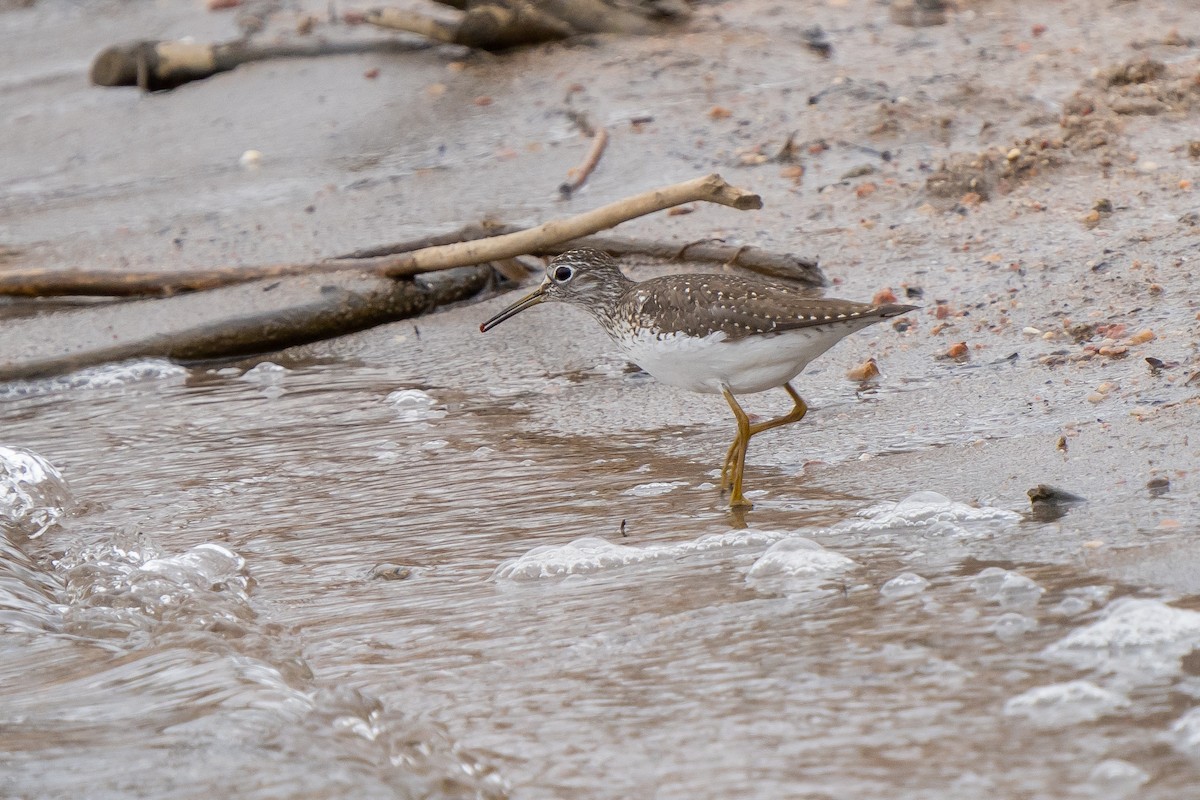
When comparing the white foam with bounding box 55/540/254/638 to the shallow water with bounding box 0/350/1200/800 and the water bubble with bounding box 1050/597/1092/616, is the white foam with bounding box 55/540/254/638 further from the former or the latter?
the water bubble with bounding box 1050/597/1092/616

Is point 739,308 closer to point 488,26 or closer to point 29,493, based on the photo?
point 29,493

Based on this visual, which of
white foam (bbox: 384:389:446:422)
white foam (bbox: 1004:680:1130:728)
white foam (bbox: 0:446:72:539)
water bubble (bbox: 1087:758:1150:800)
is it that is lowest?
white foam (bbox: 0:446:72:539)

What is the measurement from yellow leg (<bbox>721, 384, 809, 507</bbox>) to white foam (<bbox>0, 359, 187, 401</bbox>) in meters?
3.19

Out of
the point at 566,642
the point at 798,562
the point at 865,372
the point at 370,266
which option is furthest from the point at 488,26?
the point at 566,642

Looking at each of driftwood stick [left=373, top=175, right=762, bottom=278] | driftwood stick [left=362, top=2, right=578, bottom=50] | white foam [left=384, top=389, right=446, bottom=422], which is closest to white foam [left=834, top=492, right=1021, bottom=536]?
driftwood stick [left=373, top=175, right=762, bottom=278]

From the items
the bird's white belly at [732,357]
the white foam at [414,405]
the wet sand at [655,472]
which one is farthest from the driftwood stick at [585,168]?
the bird's white belly at [732,357]

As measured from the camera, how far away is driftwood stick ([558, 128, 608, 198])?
7750 mm

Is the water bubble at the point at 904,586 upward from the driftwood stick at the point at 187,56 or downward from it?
downward

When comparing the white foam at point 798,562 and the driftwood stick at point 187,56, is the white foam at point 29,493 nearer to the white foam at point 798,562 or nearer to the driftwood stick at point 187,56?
the white foam at point 798,562

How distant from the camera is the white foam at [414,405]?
6016 mm

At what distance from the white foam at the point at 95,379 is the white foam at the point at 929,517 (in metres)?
3.89

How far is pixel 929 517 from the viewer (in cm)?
415

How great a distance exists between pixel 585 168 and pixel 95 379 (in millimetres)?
2757

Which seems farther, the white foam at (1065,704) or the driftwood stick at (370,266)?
the driftwood stick at (370,266)
